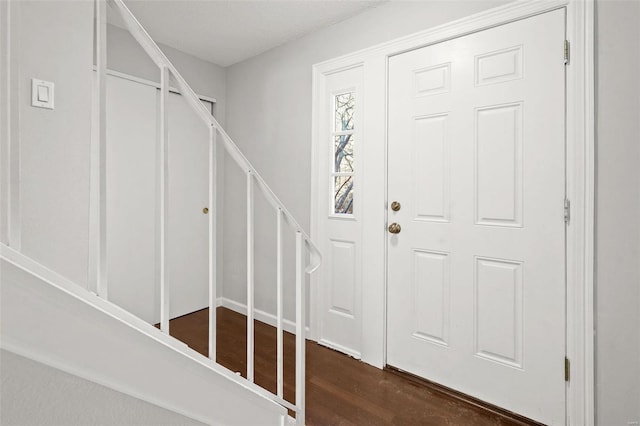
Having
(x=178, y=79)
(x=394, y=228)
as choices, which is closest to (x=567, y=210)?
(x=394, y=228)

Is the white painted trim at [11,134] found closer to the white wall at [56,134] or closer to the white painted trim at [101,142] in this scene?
the white wall at [56,134]

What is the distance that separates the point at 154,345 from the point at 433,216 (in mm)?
1734

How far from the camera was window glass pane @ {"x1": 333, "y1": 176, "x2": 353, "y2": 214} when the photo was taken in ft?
7.84

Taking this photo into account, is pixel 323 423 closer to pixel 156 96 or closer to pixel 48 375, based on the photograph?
pixel 48 375

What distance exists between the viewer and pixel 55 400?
46cm

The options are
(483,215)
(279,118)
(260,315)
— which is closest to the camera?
(483,215)

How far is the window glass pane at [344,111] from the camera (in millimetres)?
2377

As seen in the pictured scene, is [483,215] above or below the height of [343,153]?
below

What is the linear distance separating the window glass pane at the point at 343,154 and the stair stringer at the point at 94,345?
1.85 metres

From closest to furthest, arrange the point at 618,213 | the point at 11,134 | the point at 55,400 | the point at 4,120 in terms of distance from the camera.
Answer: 1. the point at 55,400
2. the point at 11,134
3. the point at 4,120
4. the point at 618,213

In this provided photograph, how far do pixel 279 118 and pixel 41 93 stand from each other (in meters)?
1.83

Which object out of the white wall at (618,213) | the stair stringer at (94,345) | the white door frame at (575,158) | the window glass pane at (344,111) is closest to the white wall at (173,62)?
the window glass pane at (344,111)

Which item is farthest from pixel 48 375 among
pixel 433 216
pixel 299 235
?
pixel 433 216

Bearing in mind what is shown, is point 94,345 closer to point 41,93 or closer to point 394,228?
point 41,93
